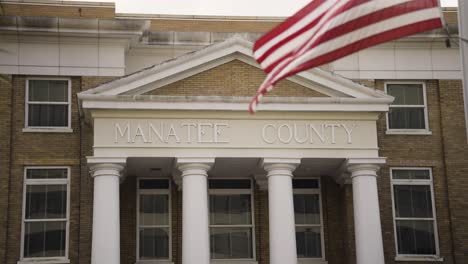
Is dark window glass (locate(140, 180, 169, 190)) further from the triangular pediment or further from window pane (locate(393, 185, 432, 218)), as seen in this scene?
window pane (locate(393, 185, 432, 218))

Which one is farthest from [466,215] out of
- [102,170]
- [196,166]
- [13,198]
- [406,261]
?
[13,198]

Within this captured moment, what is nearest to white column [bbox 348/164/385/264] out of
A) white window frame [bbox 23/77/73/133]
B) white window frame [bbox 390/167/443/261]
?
white window frame [bbox 390/167/443/261]

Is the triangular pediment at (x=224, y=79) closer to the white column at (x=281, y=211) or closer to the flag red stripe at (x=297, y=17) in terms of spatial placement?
the white column at (x=281, y=211)

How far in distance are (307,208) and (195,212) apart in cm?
514

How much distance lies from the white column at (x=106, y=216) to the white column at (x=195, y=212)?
1.74 metres

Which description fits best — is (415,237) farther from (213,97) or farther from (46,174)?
(46,174)

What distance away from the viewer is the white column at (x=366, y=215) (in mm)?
24500

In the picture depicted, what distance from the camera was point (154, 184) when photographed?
91.1 feet

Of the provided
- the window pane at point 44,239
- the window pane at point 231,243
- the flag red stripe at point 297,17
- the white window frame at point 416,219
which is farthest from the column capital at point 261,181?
the flag red stripe at point 297,17

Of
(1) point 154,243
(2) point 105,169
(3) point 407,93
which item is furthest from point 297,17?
(3) point 407,93

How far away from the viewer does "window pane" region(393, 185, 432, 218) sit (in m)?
27.8

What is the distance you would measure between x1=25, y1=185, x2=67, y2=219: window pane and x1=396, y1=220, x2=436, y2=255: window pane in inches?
391

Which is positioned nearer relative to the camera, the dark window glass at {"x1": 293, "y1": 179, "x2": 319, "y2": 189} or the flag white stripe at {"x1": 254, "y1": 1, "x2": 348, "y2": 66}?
the flag white stripe at {"x1": 254, "y1": 1, "x2": 348, "y2": 66}

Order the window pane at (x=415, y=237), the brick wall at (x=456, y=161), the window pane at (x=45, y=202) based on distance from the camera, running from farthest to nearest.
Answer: the brick wall at (x=456, y=161), the window pane at (x=415, y=237), the window pane at (x=45, y=202)
